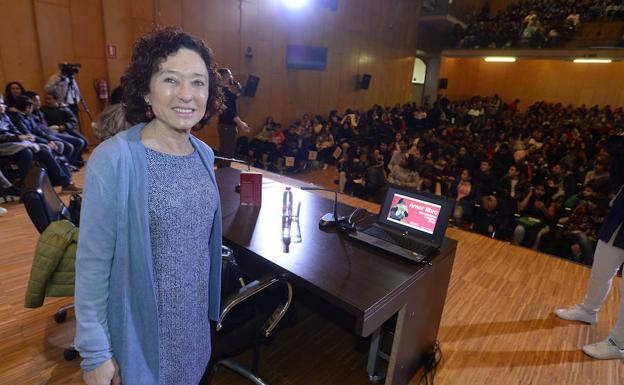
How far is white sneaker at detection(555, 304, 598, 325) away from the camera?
246 cm

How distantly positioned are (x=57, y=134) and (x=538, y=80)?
1610 cm

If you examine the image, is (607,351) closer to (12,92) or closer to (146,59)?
(146,59)

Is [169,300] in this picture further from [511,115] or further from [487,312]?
[511,115]

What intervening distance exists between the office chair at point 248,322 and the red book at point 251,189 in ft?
1.85

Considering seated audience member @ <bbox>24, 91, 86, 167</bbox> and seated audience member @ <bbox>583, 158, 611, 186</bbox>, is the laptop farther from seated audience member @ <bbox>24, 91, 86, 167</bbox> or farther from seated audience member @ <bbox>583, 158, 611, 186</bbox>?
seated audience member @ <bbox>24, 91, 86, 167</bbox>

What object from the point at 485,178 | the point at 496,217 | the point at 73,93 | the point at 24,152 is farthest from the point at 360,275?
the point at 73,93

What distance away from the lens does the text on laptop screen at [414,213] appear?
5.52 ft

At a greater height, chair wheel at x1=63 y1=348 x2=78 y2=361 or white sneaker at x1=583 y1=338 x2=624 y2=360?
white sneaker at x1=583 y1=338 x2=624 y2=360

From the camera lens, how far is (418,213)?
→ 1726 millimetres

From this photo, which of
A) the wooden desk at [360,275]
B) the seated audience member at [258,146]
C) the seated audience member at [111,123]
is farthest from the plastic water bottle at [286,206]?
the seated audience member at [258,146]

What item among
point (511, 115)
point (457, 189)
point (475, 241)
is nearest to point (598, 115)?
point (511, 115)

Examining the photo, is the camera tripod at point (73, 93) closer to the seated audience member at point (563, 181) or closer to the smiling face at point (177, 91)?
the smiling face at point (177, 91)

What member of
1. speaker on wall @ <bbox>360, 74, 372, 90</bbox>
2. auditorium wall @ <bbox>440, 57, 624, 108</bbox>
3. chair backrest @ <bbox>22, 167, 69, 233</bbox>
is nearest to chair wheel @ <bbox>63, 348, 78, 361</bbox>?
chair backrest @ <bbox>22, 167, 69, 233</bbox>

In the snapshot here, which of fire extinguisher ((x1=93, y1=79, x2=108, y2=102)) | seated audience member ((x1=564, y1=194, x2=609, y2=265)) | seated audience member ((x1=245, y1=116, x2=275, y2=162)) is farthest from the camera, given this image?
seated audience member ((x1=245, y1=116, x2=275, y2=162))
